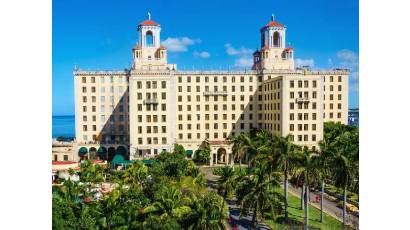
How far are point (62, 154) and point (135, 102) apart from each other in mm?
11614

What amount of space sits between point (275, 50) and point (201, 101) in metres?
11.9

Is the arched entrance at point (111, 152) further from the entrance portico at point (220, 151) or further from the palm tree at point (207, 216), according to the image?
the palm tree at point (207, 216)

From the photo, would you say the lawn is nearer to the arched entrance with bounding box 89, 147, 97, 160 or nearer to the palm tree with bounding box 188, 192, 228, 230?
the palm tree with bounding box 188, 192, 228, 230

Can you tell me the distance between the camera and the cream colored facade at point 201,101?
42.8 metres

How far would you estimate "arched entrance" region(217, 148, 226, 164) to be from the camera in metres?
45.8

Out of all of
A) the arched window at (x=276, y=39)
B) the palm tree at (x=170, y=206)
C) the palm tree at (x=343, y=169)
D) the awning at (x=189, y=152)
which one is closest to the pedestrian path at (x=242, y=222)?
the palm tree at (x=343, y=169)

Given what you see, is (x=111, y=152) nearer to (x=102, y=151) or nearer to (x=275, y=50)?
(x=102, y=151)

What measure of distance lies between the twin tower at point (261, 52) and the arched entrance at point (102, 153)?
11155 mm

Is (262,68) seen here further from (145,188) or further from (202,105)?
(145,188)

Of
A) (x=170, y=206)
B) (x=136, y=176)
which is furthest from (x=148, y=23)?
(x=170, y=206)

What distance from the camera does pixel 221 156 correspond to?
46281 mm

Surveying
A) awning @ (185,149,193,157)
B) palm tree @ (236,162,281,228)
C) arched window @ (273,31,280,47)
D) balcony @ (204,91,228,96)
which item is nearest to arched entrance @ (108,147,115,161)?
awning @ (185,149,193,157)
